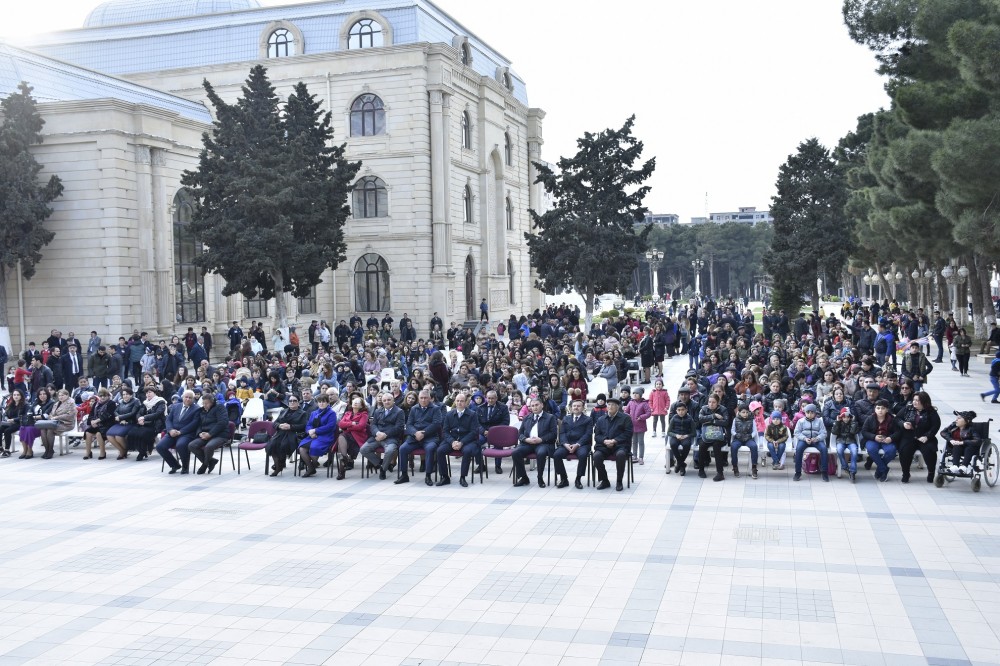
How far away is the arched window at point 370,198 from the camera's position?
150ft

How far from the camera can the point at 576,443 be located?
48.6 ft

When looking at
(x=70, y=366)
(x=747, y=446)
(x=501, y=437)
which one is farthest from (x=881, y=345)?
(x=70, y=366)

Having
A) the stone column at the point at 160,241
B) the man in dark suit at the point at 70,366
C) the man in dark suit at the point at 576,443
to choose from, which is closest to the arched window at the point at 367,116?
the stone column at the point at 160,241

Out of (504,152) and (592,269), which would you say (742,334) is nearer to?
(592,269)

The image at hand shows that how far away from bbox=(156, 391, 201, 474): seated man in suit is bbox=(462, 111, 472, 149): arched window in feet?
108

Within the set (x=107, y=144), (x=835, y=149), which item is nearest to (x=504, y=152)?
(x=835, y=149)

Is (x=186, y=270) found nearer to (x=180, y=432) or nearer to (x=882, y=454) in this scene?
(x=180, y=432)

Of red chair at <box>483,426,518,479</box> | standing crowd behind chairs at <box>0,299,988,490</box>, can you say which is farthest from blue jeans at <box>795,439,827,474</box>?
red chair at <box>483,426,518,479</box>

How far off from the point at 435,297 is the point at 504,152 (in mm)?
11820

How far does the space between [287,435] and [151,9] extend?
40.5 m

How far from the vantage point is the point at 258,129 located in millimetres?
33812

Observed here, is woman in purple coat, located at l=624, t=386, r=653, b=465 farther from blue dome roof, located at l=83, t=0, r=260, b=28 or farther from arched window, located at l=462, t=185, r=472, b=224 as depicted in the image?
blue dome roof, located at l=83, t=0, r=260, b=28

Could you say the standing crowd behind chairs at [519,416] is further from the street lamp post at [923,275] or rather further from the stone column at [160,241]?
the street lamp post at [923,275]

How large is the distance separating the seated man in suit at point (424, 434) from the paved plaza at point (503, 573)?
0.35m
